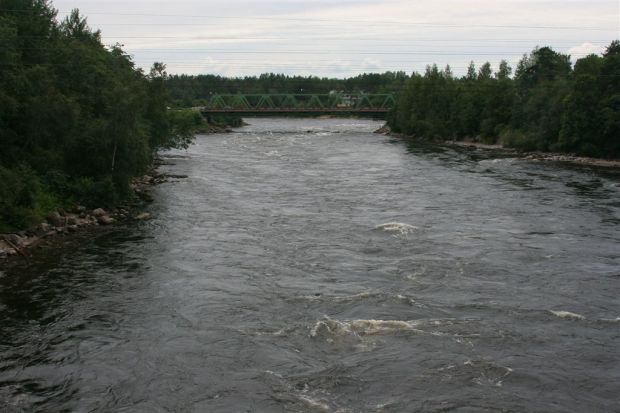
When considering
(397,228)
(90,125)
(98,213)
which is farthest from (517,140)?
(98,213)

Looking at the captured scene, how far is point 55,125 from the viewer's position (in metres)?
37.7

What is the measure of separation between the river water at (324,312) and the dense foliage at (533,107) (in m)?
30.1

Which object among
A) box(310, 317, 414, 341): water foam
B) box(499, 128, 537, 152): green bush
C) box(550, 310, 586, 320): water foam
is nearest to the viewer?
box(310, 317, 414, 341): water foam

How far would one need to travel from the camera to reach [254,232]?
34.6 metres

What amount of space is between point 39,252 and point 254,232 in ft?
36.6

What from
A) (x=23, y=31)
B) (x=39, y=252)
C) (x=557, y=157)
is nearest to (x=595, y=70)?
(x=557, y=157)

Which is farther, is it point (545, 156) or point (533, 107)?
point (533, 107)

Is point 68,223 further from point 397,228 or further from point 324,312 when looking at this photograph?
point 324,312

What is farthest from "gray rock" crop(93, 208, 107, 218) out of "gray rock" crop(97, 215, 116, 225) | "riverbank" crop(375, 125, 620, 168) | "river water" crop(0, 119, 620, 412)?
"riverbank" crop(375, 125, 620, 168)

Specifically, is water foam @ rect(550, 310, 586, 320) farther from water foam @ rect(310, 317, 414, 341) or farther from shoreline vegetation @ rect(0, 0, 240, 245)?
shoreline vegetation @ rect(0, 0, 240, 245)

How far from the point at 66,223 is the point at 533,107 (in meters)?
65.2

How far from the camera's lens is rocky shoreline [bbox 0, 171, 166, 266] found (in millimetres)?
28688

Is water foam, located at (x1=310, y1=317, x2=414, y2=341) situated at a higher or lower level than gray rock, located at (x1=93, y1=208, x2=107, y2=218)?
lower

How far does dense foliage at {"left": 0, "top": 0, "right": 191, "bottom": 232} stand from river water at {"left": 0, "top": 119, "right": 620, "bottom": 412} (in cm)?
398
